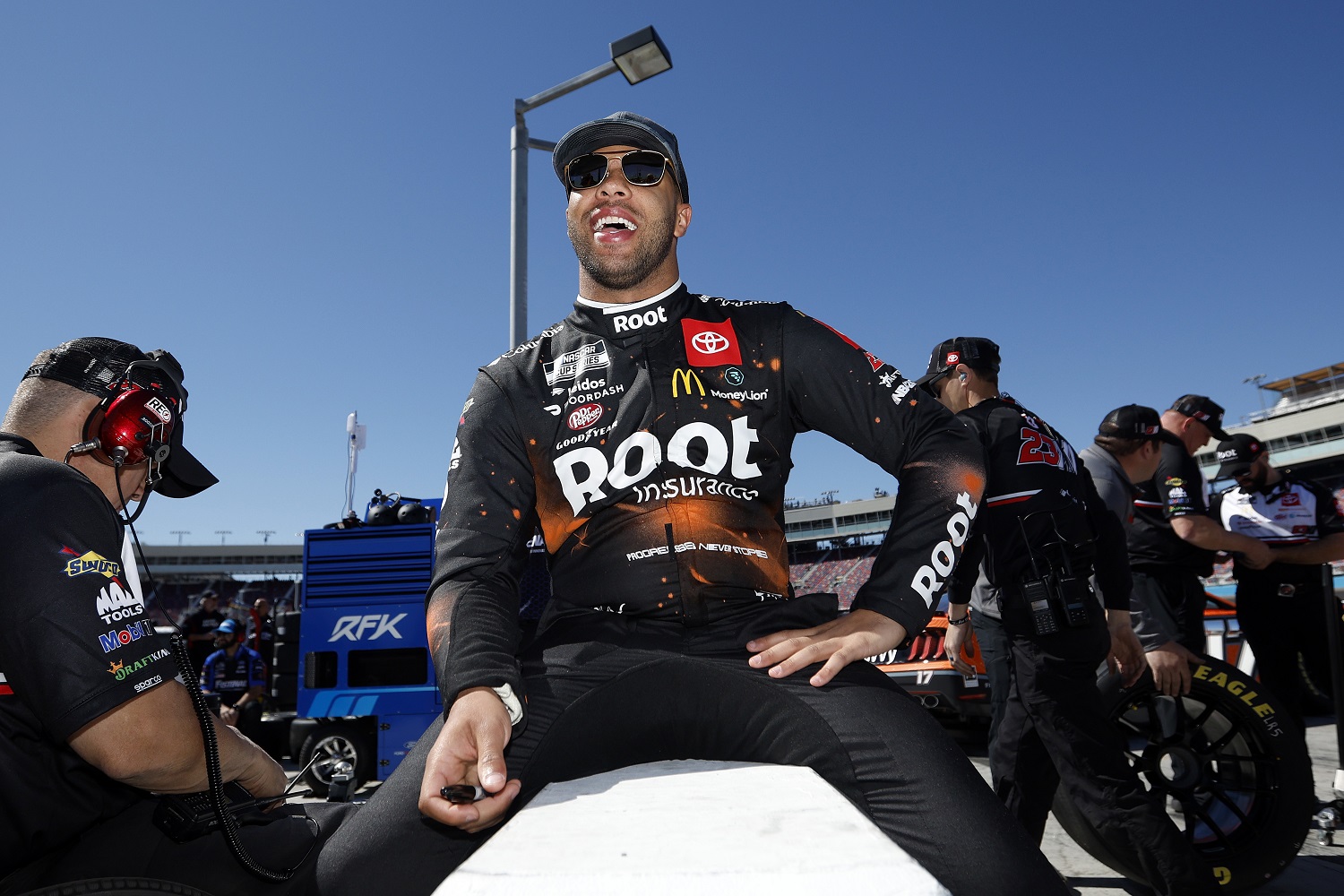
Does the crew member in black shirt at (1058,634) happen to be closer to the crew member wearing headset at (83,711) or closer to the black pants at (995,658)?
the black pants at (995,658)

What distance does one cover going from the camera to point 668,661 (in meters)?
1.56

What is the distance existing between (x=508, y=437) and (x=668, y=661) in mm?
674

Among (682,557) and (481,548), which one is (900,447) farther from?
(481,548)

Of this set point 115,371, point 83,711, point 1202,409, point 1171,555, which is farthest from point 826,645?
point 1202,409

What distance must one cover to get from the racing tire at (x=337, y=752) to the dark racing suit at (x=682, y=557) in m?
5.66

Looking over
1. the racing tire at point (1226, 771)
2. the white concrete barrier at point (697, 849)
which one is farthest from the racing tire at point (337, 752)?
the white concrete barrier at point (697, 849)

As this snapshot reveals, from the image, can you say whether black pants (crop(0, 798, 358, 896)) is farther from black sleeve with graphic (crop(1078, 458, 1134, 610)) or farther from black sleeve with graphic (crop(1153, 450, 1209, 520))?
black sleeve with graphic (crop(1153, 450, 1209, 520))

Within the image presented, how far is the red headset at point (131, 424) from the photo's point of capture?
2.06 meters

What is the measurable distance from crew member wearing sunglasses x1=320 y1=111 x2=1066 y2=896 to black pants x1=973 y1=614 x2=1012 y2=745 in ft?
7.63

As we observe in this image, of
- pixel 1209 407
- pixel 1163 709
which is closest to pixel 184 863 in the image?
pixel 1163 709

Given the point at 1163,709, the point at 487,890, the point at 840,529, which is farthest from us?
the point at 840,529

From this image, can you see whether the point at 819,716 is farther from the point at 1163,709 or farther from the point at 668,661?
the point at 1163,709

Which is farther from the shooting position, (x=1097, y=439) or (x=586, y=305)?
(x=1097, y=439)

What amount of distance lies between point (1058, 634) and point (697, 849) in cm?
263
